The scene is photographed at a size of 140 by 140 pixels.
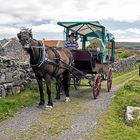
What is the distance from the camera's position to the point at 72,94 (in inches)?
704

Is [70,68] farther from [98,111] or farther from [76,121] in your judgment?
[76,121]

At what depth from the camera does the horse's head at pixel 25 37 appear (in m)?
12.8

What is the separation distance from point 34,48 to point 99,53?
5596 mm

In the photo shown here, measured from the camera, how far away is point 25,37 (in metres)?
12.8

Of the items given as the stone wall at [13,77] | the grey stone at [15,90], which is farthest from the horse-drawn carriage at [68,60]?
the grey stone at [15,90]

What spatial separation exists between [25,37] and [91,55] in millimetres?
4932

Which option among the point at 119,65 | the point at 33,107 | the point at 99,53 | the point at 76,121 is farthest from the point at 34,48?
the point at 119,65

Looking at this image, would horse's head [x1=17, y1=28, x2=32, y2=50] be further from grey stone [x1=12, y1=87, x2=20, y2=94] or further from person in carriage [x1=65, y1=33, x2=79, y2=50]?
person in carriage [x1=65, y1=33, x2=79, y2=50]

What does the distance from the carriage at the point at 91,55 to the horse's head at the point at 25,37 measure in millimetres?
3733

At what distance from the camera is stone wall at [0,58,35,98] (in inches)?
579

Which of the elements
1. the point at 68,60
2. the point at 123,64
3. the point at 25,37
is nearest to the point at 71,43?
the point at 68,60

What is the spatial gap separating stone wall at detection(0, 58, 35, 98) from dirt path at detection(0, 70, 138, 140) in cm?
164

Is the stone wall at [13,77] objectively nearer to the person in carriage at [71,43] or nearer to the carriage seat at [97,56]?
the person in carriage at [71,43]

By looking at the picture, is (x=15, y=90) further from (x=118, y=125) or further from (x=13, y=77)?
(x=118, y=125)
